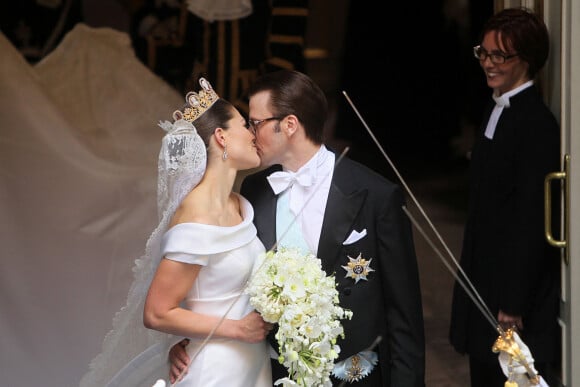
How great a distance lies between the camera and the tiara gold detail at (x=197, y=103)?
3.01 meters

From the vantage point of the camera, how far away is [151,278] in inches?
124

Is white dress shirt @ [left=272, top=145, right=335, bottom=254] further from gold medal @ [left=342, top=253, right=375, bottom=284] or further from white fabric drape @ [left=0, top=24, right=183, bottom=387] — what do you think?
white fabric drape @ [left=0, top=24, right=183, bottom=387]

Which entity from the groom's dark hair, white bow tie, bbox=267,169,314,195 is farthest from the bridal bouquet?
the groom's dark hair

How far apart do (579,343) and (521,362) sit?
109 centimetres

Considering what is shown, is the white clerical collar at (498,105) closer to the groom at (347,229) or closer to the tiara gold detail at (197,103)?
the groom at (347,229)

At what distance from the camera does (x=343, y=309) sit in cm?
310

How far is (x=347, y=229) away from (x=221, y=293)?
0.39 metres

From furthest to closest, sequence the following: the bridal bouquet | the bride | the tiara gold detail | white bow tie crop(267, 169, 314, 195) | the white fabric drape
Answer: the white fabric drape < white bow tie crop(267, 169, 314, 195) < the tiara gold detail < the bride < the bridal bouquet

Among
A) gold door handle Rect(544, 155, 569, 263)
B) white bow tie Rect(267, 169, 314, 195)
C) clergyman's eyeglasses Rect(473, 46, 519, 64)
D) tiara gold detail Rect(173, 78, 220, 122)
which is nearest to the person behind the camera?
tiara gold detail Rect(173, 78, 220, 122)

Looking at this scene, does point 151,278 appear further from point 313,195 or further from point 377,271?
point 377,271

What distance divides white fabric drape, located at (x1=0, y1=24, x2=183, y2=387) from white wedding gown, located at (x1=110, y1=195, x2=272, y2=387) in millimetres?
1831

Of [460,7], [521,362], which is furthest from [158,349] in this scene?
[460,7]

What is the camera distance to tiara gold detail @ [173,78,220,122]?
3012 mm

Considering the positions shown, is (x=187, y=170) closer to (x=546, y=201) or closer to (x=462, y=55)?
(x=546, y=201)
